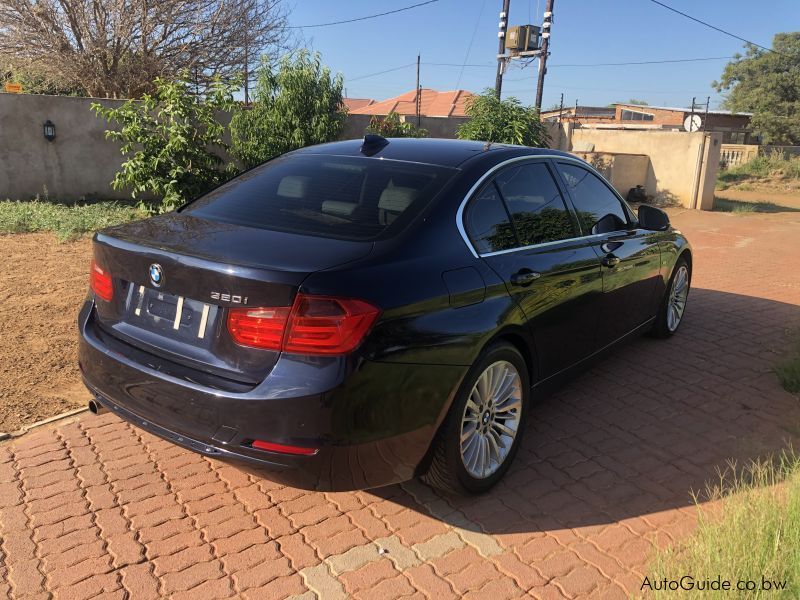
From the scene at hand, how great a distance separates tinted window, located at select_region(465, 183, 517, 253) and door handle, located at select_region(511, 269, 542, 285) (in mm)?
150

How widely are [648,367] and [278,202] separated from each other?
3309 mm

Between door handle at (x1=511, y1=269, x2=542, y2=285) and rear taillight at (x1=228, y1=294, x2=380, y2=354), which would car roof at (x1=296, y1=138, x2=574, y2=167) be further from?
rear taillight at (x1=228, y1=294, x2=380, y2=354)

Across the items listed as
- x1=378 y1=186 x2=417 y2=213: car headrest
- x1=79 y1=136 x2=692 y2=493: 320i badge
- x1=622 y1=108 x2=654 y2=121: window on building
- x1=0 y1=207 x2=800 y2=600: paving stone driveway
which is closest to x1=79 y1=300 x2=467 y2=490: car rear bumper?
x1=79 y1=136 x2=692 y2=493: 320i badge

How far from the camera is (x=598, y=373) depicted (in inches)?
197

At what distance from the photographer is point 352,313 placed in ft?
8.14

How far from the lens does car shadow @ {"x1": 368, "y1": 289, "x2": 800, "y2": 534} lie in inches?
128

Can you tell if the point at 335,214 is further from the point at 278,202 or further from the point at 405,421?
the point at 405,421

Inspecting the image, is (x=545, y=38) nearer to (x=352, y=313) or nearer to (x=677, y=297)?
(x=677, y=297)

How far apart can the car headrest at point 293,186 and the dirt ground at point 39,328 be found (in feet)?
6.39

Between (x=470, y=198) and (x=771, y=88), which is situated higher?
(x=771, y=88)

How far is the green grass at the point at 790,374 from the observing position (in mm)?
4746

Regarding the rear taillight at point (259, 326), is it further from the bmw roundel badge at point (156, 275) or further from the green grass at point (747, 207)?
the green grass at point (747, 207)

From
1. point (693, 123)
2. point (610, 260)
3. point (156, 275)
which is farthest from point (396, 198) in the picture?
point (693, 123)

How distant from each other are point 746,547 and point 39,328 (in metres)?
5.02
